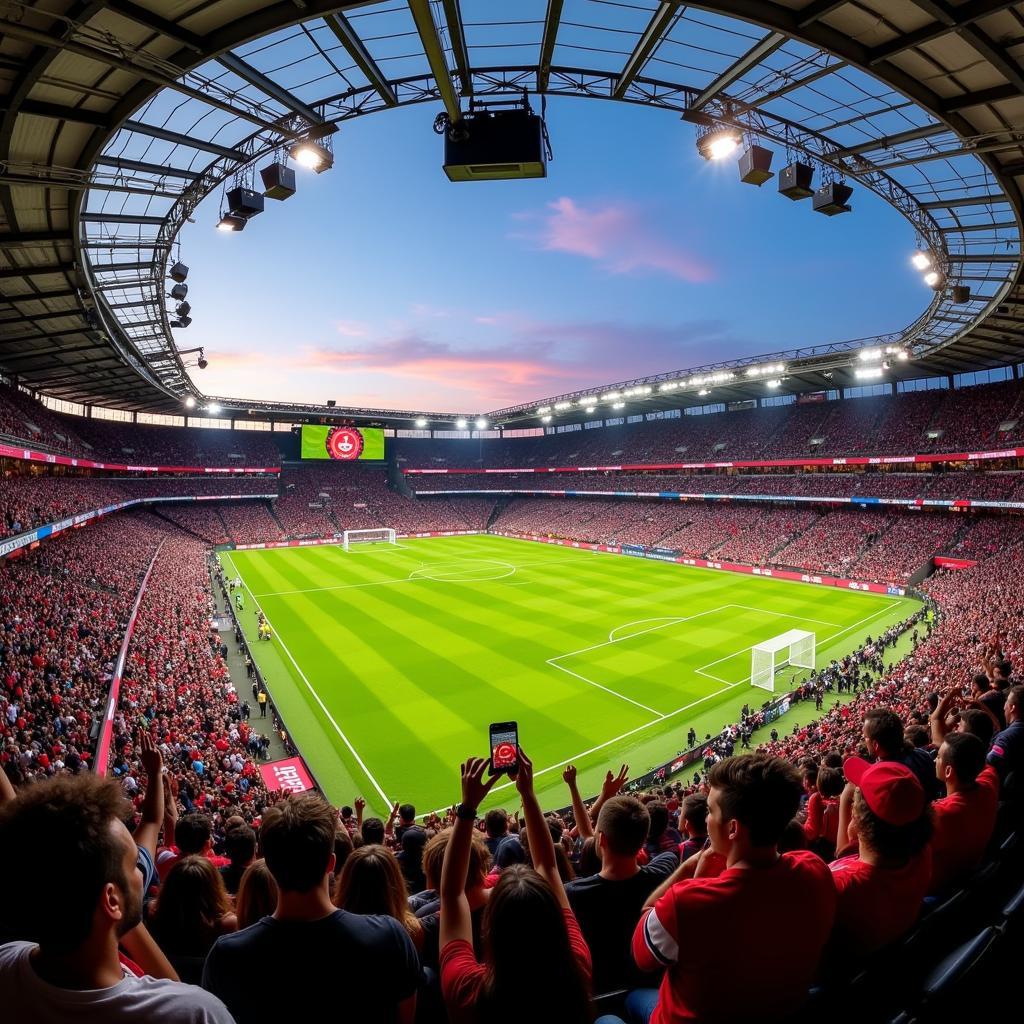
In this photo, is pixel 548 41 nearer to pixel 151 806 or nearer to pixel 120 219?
pixel 151 806

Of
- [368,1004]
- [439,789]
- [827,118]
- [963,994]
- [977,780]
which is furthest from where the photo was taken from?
[439,789]

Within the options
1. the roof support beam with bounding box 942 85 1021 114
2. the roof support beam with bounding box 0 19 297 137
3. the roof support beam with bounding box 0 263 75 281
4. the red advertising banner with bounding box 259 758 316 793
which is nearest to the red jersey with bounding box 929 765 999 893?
the roof support beam with bounding box 942 85 1021 114

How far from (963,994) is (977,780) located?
1753mm

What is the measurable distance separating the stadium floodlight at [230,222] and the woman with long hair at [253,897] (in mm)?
14894

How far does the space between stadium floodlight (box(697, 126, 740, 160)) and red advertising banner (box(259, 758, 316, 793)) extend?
18.8 m

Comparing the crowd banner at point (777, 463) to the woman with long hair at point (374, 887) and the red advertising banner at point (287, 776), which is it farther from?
the woman with long hair at point (374, 887)

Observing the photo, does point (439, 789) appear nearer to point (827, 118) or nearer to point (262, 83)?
point (262, 83)

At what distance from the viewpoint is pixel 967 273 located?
23781 millimetres

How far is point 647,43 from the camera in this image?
1083 centimetres

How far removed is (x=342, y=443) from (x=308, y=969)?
75.5 metres

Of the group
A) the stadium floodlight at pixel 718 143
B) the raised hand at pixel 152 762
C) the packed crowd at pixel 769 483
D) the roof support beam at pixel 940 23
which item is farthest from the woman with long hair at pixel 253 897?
the packed crowd at pixel 769 483

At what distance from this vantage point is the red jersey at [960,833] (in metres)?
4.17

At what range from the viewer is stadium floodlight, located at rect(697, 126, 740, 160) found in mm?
12375

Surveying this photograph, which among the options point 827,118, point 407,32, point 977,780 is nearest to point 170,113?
point 407,32
